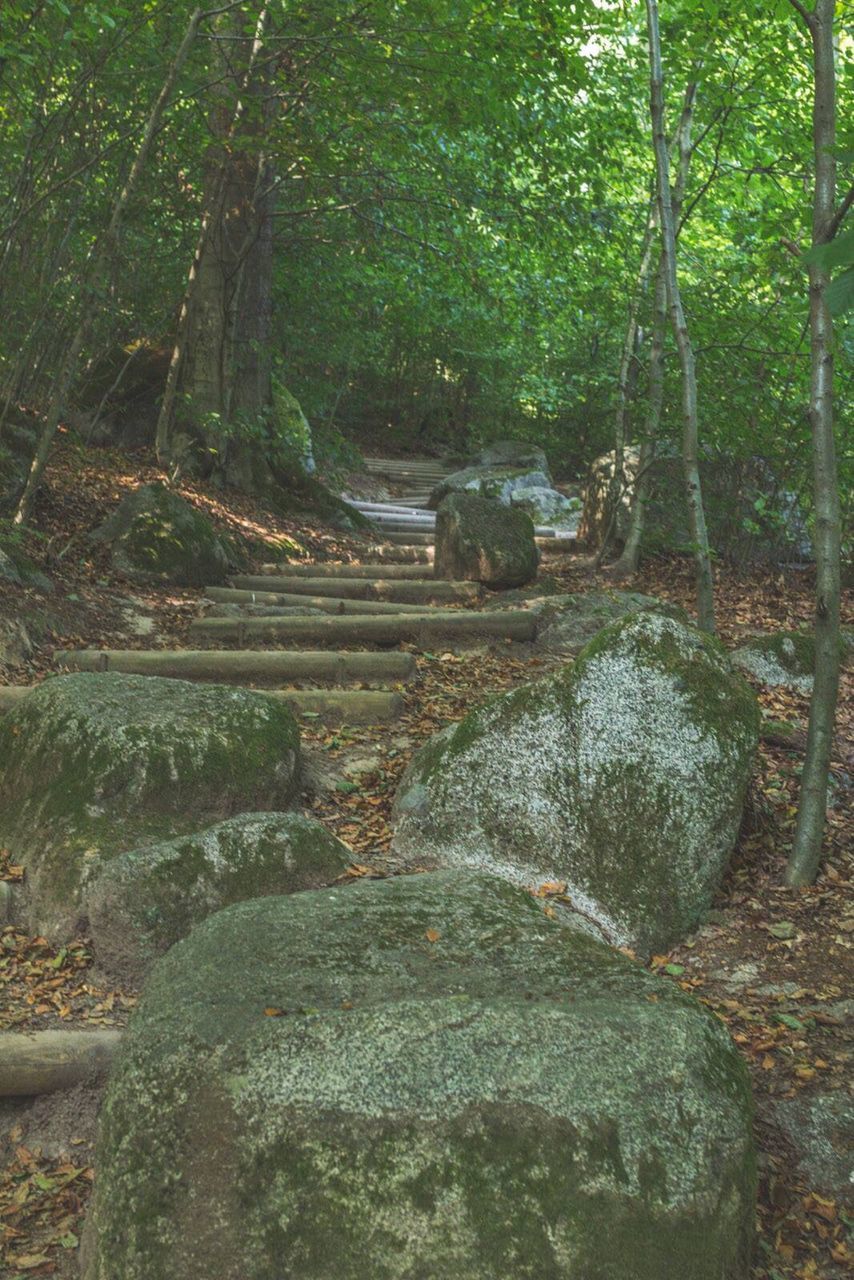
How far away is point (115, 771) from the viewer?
4801mm

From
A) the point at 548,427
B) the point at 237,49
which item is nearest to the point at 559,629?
the point at 237,49

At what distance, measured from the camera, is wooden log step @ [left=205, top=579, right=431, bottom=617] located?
936 cm

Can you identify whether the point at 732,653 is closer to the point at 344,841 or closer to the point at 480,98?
the point at 344,841

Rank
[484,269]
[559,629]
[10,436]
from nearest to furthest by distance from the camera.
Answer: [559,629], [10,436], [484,269]

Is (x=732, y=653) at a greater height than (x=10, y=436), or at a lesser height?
lesser

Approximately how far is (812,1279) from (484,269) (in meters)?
12.2

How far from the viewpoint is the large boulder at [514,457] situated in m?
21.1

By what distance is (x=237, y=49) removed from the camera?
38.8 ft

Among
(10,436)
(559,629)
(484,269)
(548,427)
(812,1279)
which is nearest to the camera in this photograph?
(812,1279)

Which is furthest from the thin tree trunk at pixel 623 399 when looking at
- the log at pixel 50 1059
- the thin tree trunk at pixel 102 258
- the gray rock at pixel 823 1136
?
the log at pixel 50 1059

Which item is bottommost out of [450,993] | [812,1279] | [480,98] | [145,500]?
[812,1279]

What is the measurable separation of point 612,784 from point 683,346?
3298mm

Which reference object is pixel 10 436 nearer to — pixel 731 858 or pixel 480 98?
pixel 480 98

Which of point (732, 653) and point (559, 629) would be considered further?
point (559, 629)
